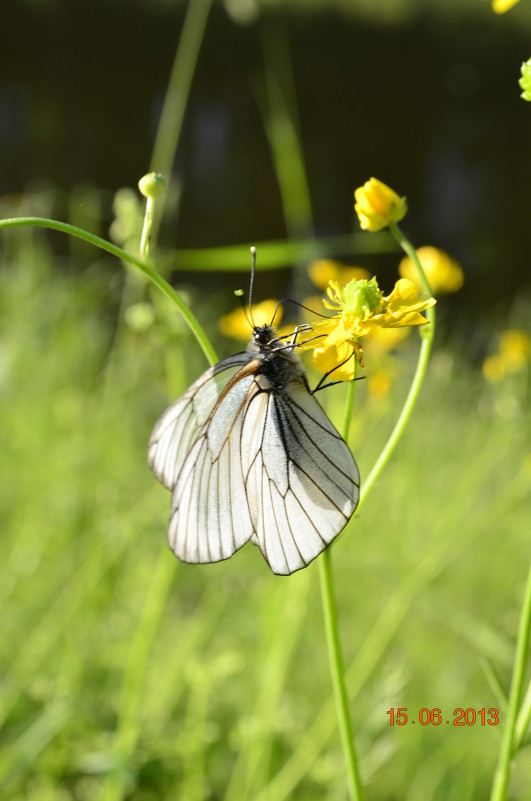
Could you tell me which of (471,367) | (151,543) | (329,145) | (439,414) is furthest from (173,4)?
(151,543)

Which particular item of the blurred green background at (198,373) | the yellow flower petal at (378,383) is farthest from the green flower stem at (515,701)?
the yellow flower petal at (378,383)

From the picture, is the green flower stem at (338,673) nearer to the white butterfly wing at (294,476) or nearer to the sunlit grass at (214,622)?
the white butterfly wing at (294,476)

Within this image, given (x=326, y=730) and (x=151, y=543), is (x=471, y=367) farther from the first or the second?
(x=326, y=730)

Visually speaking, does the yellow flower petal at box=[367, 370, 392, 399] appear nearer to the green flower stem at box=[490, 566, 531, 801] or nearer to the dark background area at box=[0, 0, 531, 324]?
the green flower stem at box=[490, 566, 531, 801]

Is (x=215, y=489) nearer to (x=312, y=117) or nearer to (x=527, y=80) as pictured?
(x=527, y=80)

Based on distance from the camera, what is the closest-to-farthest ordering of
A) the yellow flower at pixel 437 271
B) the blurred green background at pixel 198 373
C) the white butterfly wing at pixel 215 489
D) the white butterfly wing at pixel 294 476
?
the white butterfly wing at pixel 294 476 → the white butterfly wing at pixel 215 489 → the yellow flower at pixel 437 271 → the blurred green background at pixel 198 373

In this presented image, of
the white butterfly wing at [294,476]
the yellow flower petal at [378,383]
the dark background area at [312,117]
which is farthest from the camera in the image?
the dark background area at [312,117]
